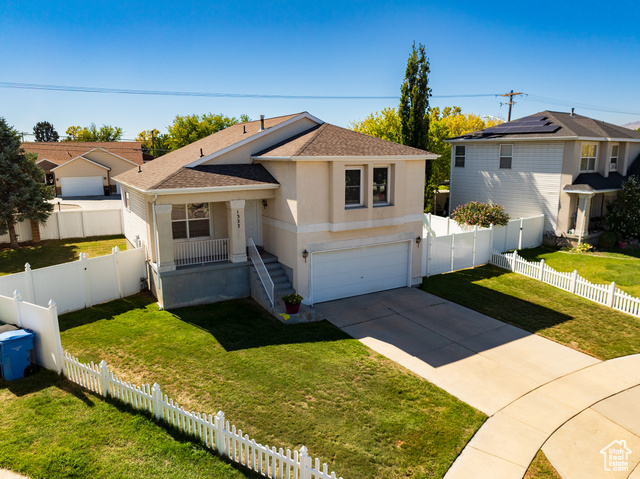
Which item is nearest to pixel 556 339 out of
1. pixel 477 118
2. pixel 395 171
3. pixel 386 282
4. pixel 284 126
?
pixel 386 282

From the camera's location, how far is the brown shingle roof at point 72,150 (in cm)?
4966

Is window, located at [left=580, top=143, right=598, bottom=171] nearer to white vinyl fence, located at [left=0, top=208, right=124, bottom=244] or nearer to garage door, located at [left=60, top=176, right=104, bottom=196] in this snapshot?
white vinyl fence, located at [left=0, top=208, right=124, bottom=244]

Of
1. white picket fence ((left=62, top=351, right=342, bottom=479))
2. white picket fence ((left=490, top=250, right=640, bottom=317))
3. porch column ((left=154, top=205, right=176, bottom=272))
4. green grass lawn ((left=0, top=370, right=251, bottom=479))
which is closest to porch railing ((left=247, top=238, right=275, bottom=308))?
porch column ((left=154, top=205, right=176, bottom=272))

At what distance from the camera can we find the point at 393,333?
1326 cm

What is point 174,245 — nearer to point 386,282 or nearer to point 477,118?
point 386,282

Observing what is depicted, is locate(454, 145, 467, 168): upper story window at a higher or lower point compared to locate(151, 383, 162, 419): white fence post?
higher

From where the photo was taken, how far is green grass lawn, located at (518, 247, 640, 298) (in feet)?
60.4

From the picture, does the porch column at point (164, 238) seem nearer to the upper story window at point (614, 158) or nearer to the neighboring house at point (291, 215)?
the neighboring house at point (291, 215)

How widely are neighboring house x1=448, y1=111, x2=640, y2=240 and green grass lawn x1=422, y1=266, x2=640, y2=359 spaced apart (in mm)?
7236

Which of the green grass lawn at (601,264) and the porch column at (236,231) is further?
the green grass lawn at (601,264)

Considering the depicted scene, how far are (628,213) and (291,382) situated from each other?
75.9 feet

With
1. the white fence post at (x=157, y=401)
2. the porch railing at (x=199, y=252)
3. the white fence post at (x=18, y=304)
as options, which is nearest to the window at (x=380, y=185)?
the porch railing at (x=199, y=252)

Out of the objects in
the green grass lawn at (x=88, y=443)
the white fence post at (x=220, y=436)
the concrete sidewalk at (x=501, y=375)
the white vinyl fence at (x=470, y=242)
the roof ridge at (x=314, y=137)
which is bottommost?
the concrete sidewalk at (x=501, y=375)

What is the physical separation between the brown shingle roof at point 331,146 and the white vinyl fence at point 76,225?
15078 millimetres
